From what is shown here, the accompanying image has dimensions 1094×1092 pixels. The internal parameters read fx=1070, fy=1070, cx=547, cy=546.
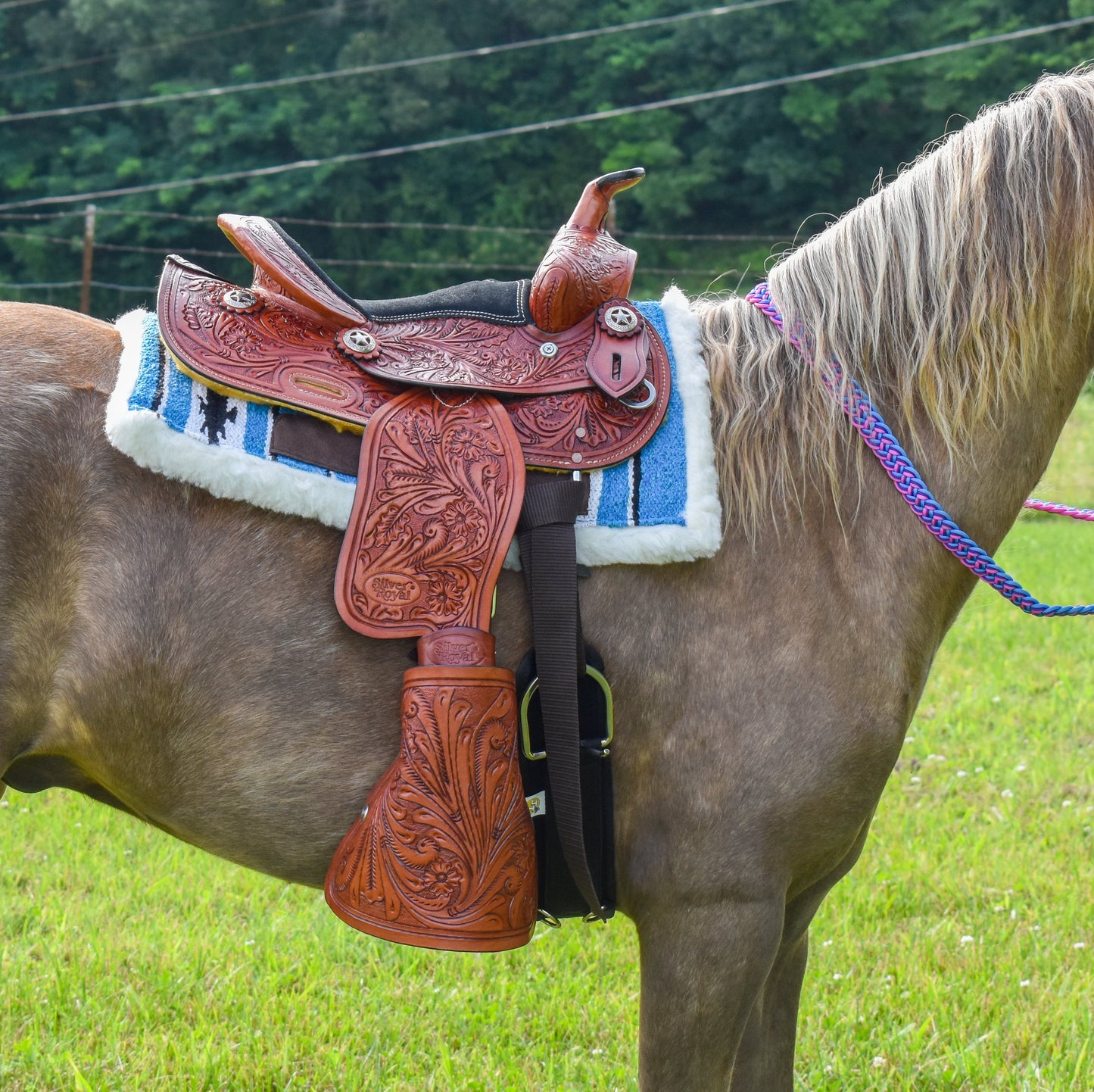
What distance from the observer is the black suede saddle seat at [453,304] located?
Answer: 171cm

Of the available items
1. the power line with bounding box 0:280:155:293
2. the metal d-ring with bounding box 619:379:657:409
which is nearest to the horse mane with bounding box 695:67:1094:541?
the metal d-ring with bounding box 619:379:657:409

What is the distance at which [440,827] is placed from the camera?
59.9 inches

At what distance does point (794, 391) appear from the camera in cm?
167

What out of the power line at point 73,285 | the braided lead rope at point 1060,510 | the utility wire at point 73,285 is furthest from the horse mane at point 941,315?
the power line at point 73,285

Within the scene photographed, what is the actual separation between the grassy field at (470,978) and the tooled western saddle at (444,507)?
3.32 ft

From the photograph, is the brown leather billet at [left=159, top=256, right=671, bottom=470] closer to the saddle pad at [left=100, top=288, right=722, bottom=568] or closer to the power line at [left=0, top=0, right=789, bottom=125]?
the saddle pad at [left=100, top=288, right=722, bottom=568]

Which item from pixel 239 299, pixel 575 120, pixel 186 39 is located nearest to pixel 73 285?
pixel 575 120

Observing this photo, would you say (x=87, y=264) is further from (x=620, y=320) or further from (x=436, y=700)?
(x=436, y=700)

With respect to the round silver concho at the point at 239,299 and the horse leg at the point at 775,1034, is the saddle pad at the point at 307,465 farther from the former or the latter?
the horse leg at the point at 775,1034

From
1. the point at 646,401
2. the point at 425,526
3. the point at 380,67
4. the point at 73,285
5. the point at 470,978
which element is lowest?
the point at 73,285

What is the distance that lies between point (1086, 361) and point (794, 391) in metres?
0.48

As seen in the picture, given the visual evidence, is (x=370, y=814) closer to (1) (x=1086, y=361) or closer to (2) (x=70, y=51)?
(1) (x=1086, y=361)

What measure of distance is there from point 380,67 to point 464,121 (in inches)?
113

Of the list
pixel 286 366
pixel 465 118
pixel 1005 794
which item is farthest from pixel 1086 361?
pixel 465 118
